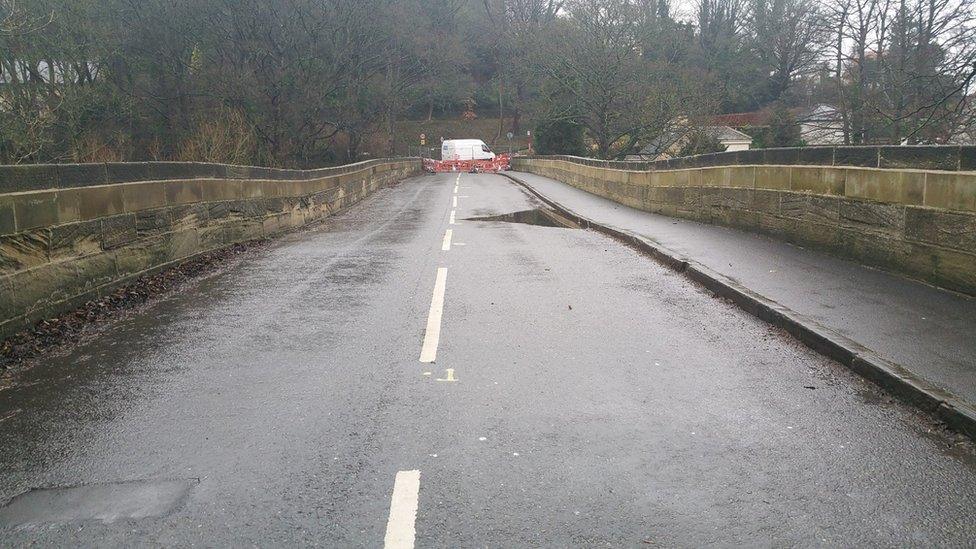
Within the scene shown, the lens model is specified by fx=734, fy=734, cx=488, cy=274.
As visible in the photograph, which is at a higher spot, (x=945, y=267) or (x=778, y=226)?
(x=778, y=226)

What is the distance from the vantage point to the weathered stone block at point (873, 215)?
858 cm

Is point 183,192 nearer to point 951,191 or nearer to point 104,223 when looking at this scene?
point 104,223

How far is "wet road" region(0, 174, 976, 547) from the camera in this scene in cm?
344

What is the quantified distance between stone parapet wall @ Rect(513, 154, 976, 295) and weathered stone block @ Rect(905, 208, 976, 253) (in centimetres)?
1

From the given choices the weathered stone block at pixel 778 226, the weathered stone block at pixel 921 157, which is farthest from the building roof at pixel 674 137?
the weathered stone block at pixel 921 157

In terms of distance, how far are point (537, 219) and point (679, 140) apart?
37.0 meters

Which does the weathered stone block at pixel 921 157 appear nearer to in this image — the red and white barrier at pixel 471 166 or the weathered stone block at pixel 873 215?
the weathered stone block at pixel 873 215

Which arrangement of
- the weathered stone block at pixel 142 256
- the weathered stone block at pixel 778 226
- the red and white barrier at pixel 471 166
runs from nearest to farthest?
the weathered stone block at pixel 142 256, the weathered stone block at pixel 778 226, the red and white barrier at pixel 471 166

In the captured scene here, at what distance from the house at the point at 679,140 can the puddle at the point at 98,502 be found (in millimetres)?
36827

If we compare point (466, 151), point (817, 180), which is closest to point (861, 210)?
point (817, 180)

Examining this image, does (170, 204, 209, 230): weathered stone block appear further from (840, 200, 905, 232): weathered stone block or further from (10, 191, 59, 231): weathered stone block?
(840, 200, 905, 232): weathered stone block

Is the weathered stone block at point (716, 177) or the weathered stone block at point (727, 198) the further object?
→ the weathered stone block at point (716, 177)

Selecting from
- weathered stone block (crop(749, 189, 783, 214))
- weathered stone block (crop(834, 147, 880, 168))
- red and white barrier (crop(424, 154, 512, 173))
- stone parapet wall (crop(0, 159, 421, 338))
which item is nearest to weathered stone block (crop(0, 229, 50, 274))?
stone parapet wall (crop(0, 159, 421, 338))

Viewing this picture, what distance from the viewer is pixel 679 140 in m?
52.8
